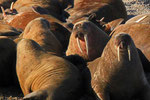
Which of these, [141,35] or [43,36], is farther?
[43,36]

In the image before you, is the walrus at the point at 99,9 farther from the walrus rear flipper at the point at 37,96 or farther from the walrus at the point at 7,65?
the walrus rear flipper at the point at 37,96

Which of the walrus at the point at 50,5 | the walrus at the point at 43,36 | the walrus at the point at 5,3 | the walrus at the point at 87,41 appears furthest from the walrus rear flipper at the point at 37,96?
the walrus at the point at 5,3

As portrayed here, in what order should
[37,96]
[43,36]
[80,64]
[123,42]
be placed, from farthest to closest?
[43,36] < [80,64] < [123,42] < [37,96]

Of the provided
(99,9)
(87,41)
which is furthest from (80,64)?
(99,9)

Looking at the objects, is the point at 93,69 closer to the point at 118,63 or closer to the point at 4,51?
the point at 118,63

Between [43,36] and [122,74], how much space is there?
7.26 ft

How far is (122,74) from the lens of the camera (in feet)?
14.4

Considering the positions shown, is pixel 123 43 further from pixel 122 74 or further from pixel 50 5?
pixel 50 5

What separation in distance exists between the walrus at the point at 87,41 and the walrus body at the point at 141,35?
456 mm

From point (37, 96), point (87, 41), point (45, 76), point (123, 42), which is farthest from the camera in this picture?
point (87, 41)

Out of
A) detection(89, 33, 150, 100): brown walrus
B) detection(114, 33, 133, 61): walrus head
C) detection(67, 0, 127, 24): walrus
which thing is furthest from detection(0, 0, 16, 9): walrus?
detection(114, 33, 133, 61): walrus head

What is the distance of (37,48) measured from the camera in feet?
17.2

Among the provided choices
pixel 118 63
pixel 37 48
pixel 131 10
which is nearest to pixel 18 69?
pixel 37 48

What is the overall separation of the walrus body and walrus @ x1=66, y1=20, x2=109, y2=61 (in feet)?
1.50
